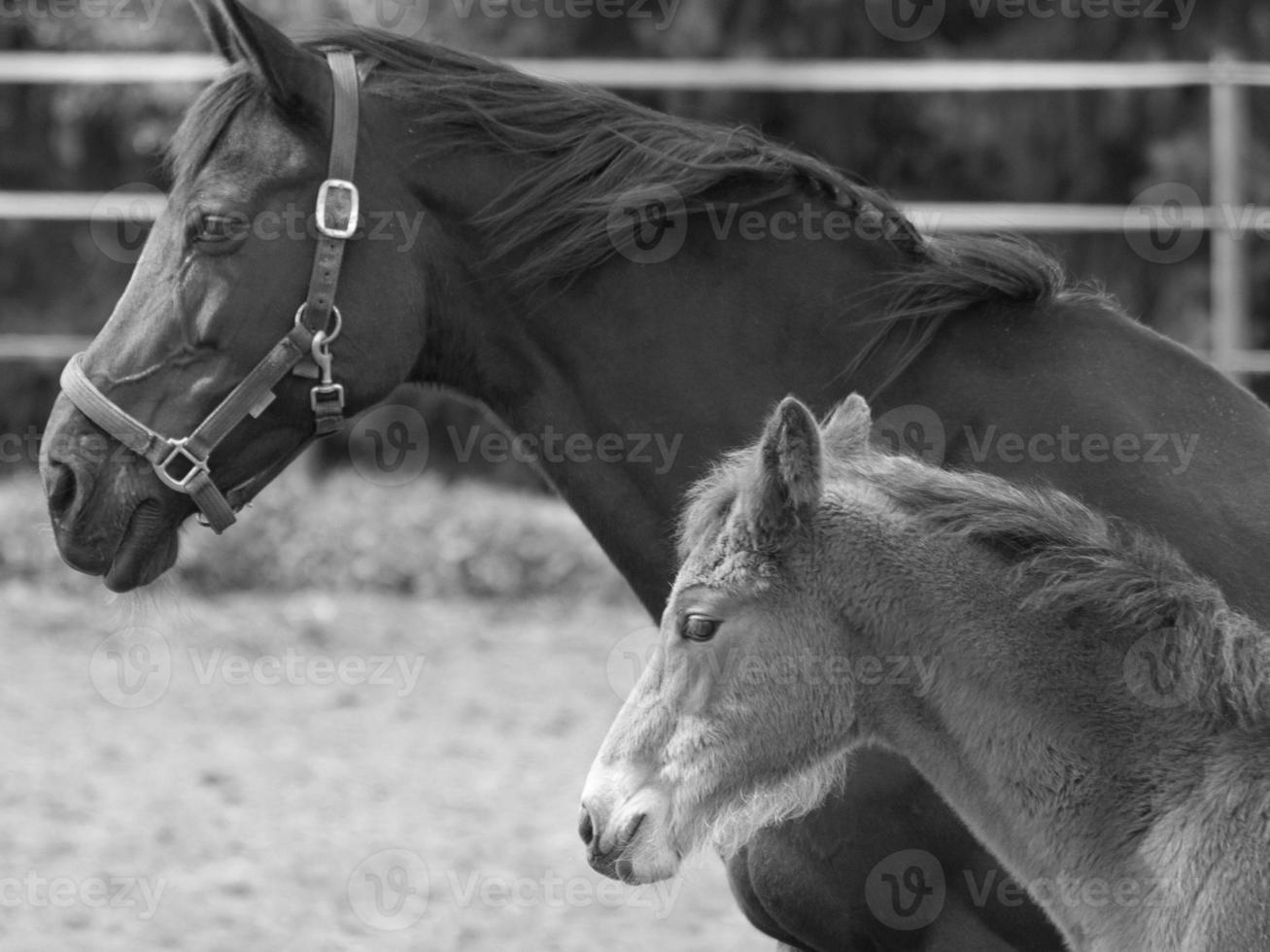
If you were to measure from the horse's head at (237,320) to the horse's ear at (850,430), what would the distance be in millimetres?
789

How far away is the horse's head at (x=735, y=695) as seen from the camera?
2.71 meters

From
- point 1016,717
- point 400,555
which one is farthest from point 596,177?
point 400,555

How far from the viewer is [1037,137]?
8.84 meters

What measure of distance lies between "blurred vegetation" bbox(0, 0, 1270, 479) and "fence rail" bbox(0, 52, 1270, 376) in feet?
0.73

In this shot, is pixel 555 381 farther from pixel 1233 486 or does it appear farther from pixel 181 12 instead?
pixel 181 12

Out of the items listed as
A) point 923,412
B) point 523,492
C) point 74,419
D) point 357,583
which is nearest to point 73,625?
point 357,583

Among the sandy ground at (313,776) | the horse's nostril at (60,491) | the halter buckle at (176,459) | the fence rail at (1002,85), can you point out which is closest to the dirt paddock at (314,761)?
the sandy ground at (313,776)

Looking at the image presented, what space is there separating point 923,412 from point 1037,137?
20.5ft

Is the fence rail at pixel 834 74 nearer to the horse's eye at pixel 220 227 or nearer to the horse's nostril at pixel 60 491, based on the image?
the horse's eye at pixel 220 227

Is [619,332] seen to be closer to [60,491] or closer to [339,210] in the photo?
[339,210]

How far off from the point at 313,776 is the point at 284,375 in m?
3.41

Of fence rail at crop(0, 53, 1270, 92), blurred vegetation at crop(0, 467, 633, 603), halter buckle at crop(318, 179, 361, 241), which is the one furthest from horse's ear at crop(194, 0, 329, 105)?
blurred vegetation at crop(0, 467, 633, 603)

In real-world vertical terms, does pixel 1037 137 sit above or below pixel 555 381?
below

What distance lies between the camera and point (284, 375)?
9.93ft
